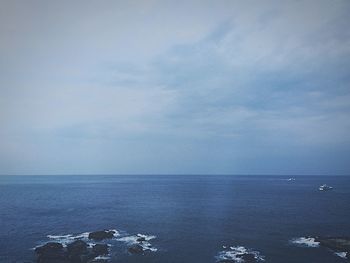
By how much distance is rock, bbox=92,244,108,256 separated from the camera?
185ft

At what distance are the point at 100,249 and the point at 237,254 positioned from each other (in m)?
27.8

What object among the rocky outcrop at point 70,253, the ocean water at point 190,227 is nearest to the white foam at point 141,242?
the ocean water at point 190,227

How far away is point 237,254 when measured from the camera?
187 feet

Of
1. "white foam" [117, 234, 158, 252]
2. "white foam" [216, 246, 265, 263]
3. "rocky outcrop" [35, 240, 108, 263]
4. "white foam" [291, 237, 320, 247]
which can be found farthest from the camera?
"white foam" [291, 237, 320, 247]

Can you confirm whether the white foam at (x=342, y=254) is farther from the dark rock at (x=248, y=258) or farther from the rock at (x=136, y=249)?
the rock at (x=136, y=249)

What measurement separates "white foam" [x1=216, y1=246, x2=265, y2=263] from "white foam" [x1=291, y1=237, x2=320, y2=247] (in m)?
12.2

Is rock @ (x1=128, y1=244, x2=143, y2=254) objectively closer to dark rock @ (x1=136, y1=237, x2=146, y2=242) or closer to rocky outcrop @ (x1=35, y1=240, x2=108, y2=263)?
rocky outcrop @ (x1=35, y1=240, x2=108, y2=263)

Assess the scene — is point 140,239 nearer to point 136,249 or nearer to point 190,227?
point 136,249

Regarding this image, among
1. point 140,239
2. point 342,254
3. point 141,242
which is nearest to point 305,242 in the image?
point 342,254

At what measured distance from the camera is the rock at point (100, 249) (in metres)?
56.5

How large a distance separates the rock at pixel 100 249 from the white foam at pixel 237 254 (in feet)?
74.6

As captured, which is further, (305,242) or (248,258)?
(305,242)

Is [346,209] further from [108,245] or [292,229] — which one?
[108,245]

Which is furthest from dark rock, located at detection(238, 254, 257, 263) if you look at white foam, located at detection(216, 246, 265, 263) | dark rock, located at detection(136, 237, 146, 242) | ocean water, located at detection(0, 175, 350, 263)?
dark rock, located at detection(136, 237, 146, 242)
